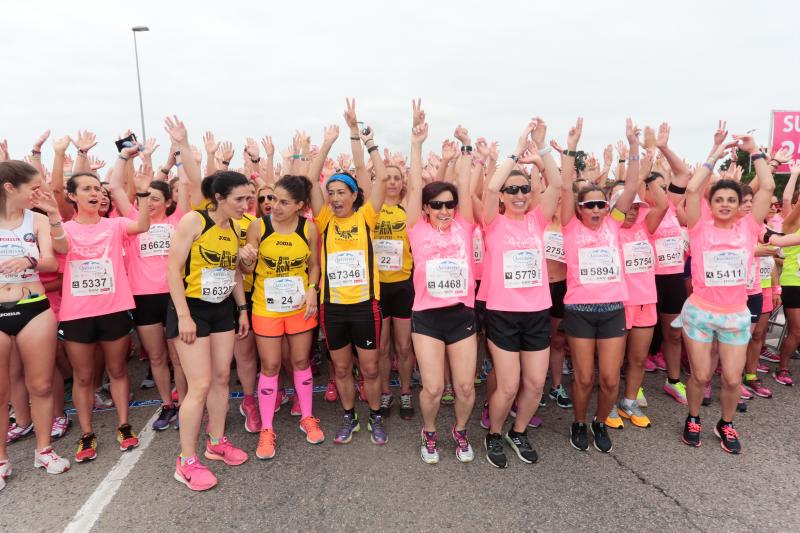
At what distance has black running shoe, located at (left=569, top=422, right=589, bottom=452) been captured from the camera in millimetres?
3656

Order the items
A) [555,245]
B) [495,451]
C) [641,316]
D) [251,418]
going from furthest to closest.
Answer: [555,245] < [251,418] < [641,316] < [495,451]

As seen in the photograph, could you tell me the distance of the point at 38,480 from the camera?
3.36 meters

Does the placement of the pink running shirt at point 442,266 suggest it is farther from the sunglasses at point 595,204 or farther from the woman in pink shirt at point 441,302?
the sunglasses at point 595,204

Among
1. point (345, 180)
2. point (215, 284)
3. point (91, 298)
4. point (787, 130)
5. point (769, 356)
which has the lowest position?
point (769, 356)

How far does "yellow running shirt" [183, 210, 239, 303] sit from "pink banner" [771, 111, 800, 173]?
10.4 m

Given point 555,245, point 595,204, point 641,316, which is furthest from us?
point 555,245

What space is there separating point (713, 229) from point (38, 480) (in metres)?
5.98

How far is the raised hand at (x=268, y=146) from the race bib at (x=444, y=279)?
9.92 ft

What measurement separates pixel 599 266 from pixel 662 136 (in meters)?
1.44

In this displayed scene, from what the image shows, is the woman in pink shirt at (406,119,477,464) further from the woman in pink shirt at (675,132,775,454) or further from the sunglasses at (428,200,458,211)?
the woman in pink shirt at (675,132,775,454)

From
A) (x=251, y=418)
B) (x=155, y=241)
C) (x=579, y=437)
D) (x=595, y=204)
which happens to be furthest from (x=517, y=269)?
(x=155, y=241)

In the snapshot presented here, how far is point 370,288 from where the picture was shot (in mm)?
3836

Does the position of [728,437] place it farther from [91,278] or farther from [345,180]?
[91,278]

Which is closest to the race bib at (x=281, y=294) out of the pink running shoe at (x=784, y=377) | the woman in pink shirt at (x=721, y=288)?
the woman in pink shirt at (x=721, y=288)
